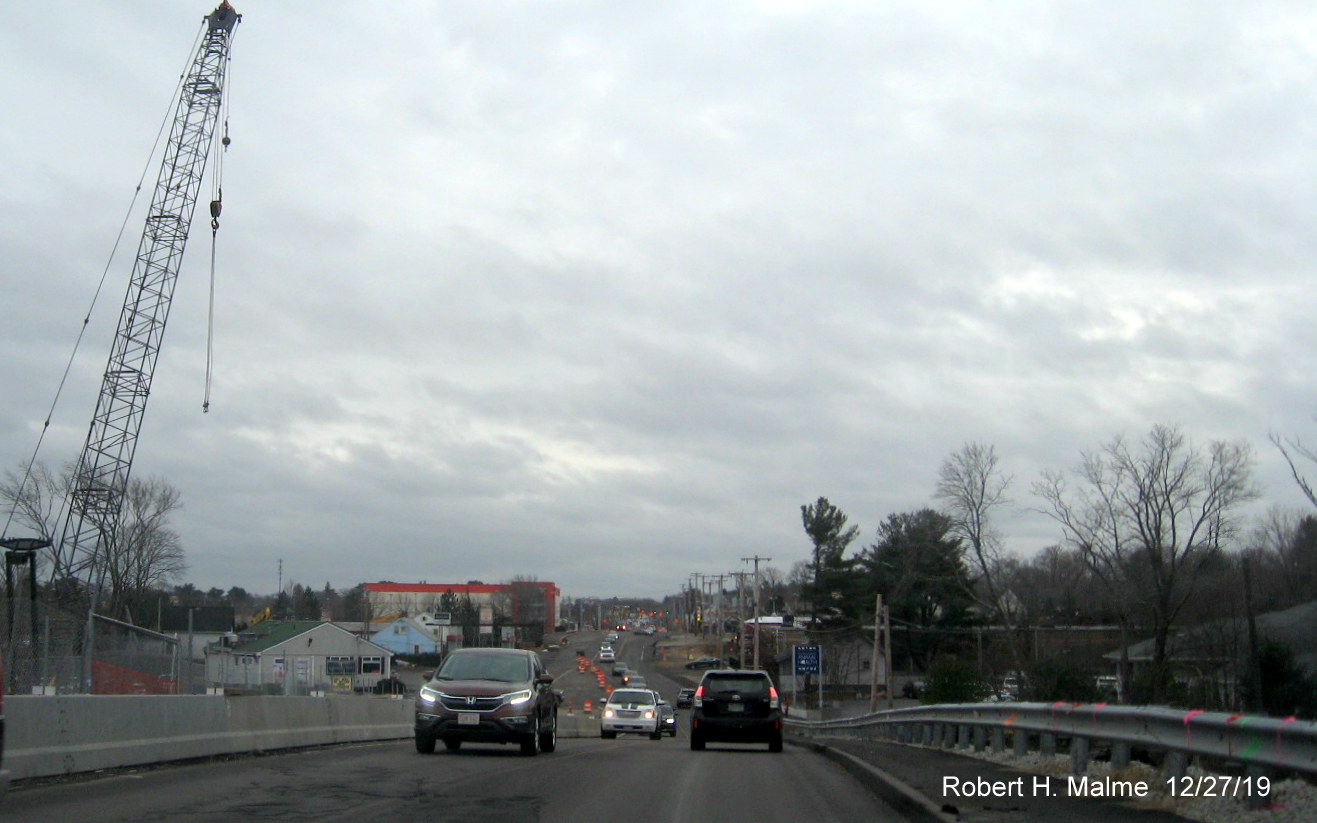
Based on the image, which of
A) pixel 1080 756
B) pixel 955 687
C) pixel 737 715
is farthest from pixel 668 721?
pixel 1080 756

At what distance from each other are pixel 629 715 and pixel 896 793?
2228 centimetres

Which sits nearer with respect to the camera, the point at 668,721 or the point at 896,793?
the point at 896,793

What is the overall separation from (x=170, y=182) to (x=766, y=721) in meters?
47.1

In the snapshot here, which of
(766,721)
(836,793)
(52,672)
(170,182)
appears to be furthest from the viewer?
(170,182)

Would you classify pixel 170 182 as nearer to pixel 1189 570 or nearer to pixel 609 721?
pixel 609 721

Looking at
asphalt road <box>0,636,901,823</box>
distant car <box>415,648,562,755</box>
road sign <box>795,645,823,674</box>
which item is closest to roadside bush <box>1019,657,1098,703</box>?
asphalt road <box>0,636,901,823</box>

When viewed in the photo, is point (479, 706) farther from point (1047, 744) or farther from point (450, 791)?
point (1047, 744)

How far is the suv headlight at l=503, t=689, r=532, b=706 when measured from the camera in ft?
55.9

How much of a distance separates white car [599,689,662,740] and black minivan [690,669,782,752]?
1025 centimetres

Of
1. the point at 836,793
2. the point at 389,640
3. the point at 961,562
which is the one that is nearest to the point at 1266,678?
the point at 836,793

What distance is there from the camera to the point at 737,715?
74.1 feet

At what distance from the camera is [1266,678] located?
29.9 meters

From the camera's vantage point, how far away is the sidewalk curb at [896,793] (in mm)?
9688

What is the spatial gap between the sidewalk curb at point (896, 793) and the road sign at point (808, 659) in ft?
164
